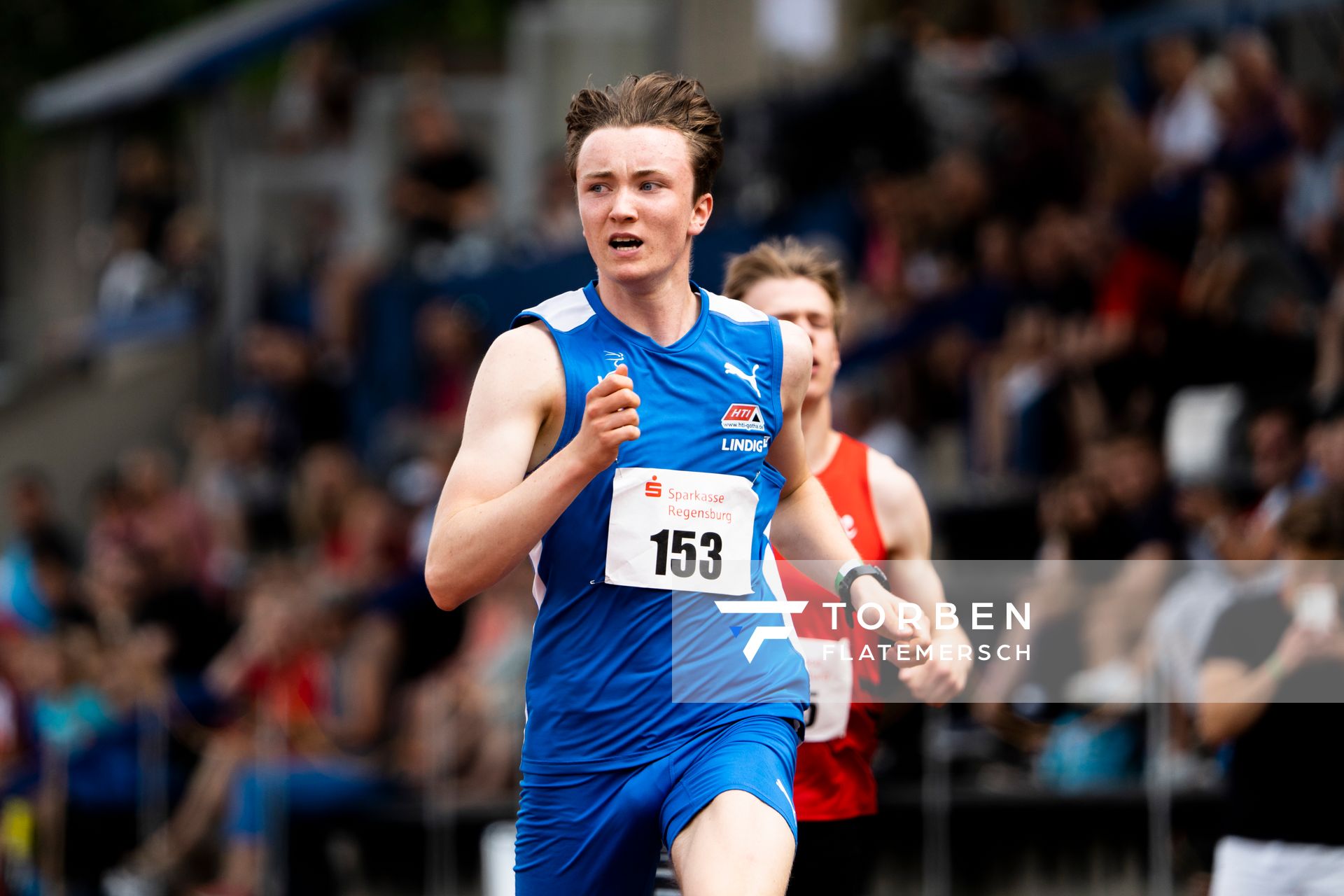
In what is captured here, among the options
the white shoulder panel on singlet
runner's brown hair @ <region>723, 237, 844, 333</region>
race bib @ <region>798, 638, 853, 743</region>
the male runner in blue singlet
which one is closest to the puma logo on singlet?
the male runner in blue singlet

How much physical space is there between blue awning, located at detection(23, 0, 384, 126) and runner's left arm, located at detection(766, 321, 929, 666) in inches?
519

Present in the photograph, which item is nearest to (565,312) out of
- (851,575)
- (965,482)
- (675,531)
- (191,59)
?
(675,531)

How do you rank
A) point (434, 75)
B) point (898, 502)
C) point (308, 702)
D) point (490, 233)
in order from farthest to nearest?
point (434, 75) → point (490, 233) → point (308, 702) → point (898, 502)

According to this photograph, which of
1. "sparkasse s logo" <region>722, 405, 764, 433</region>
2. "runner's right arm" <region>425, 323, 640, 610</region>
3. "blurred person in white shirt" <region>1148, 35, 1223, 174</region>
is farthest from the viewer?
"blurred person in white shirt" <region>1148, 35, 1223, 174</region>

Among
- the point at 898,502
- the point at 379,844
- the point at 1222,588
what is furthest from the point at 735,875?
the point at 379,844

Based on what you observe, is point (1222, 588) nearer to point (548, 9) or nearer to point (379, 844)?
point (379, 844)

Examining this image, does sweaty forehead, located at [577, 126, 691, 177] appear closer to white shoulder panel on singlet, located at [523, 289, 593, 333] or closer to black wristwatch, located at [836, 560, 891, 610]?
white shoulder panel on singlet, located at [523, 289, 593, 333]

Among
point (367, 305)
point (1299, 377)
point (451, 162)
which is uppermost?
point (451, 162)

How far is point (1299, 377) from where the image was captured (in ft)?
34.6

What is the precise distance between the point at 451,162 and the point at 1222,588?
9.45m

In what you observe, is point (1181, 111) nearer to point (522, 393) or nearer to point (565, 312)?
point (565, 312)

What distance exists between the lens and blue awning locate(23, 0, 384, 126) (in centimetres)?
1744

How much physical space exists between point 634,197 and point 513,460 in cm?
68

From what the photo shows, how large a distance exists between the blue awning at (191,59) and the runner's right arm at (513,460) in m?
13.5
